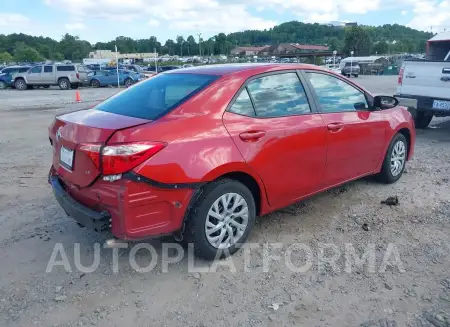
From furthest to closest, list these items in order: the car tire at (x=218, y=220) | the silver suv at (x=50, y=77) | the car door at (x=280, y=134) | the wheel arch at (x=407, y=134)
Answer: the silver suv at (x=50, y=77) < the wheel arch at (x=407, y=134) < the car door at (x=280, y=134) < the car tire at (x=218, y=220)

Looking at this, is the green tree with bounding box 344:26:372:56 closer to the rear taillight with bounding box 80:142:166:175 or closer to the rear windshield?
the rear windshield

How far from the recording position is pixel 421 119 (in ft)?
31.3

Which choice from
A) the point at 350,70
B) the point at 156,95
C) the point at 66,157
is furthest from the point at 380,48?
the point at 66,157

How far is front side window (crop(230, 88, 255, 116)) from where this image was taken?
11.4ft

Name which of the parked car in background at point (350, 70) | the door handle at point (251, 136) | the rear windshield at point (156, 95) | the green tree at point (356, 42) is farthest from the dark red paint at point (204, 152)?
the green tree at point (356, 42)

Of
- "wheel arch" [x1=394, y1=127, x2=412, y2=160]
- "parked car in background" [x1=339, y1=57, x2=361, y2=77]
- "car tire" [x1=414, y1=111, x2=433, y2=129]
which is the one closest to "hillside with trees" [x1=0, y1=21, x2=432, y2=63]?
"parked car in background" [x1=339, y1=57, x2=361, y2=77]

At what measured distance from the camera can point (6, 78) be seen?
28.0 m

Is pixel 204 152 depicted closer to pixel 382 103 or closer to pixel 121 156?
pixel 121 156

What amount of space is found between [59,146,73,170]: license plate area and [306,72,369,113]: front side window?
2415mm

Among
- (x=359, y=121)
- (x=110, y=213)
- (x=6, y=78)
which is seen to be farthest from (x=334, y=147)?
(x=6, y=78)

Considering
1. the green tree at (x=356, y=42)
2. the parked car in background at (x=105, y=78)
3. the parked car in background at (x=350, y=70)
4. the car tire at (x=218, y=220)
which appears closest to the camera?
the car tire at (x=218, y=220)

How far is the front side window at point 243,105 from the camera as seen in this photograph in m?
3.48

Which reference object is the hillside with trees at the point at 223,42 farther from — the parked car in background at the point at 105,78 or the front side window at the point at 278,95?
the front side window at the point at 278,95

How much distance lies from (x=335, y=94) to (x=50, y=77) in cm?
2642
